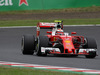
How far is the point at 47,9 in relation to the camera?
3017 centimetres

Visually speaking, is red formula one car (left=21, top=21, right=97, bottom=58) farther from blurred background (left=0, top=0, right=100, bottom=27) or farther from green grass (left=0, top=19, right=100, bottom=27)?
blurred background (left=0, top=0, right=100, bottom=27)

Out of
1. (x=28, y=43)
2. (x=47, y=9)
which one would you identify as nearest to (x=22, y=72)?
(x=28, y=43)

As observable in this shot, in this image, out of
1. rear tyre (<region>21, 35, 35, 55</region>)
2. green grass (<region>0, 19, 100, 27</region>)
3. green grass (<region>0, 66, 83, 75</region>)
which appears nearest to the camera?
green grass (<region>0, 66, 83, 75</region>)

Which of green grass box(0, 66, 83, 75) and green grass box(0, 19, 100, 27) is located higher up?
green grass box(0, 19, 100, 27)

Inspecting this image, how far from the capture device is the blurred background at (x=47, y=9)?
91.3 feet

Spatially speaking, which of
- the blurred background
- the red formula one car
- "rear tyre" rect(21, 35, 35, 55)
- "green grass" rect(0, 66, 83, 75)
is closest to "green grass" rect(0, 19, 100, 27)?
the blurred background

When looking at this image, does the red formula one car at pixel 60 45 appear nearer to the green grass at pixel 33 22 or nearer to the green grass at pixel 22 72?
the green grass at pixel 22 72

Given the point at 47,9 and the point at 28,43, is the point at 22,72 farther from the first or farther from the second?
the point at 47,9

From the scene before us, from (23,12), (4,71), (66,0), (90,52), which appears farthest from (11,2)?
(4,71)

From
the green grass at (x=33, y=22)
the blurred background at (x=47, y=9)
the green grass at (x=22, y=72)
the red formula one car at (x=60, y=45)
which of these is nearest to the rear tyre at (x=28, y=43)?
the red formula one car at (x=60, y=45)

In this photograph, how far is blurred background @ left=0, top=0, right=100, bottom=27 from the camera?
91.3 feet

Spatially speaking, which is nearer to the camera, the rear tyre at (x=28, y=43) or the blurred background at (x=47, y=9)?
the rear tyre at (x=28, y=43)

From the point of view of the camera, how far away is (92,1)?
30031mm

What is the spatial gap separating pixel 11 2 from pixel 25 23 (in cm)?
452
